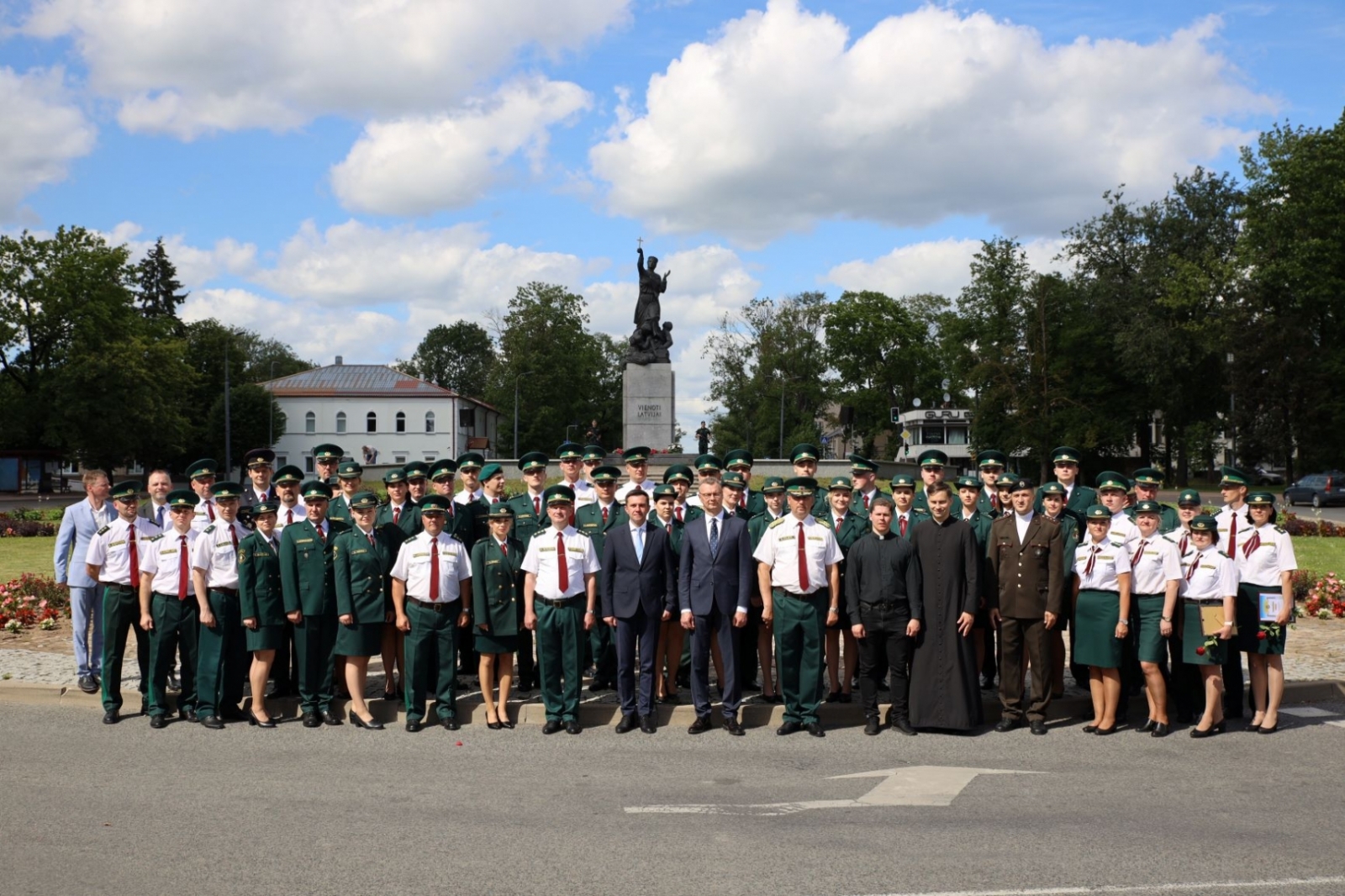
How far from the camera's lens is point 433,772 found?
7762 millimetres

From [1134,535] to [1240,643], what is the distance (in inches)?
45.4

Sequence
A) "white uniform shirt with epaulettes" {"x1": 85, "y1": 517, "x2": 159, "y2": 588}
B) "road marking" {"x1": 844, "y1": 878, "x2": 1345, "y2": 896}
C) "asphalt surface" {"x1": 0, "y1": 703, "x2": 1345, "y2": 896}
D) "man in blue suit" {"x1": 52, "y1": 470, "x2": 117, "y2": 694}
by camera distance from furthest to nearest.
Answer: "man in blue suit" {"x1": 52, "y1": 470, "x2": 117, "y2": 694}, "white uniform shirt with epaulettes" {"x1": 85, "y1": 517, "x2": 159, "y2": 588}, "asphalt surface" {"x1": 0, "y1": 703, "x2": 1345, "y2": 896}, "road marking" {"x1": 844, "y1": 878, "x2": 1345, "y2": 896}

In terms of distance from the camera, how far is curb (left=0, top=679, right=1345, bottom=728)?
372 inches

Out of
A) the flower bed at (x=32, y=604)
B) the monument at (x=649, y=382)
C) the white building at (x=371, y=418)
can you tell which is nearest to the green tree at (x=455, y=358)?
the white building at (x=371, y=418)

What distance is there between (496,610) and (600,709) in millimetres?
1148

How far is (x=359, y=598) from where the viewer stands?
936cm

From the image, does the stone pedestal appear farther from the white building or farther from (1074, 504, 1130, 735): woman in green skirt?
the white building

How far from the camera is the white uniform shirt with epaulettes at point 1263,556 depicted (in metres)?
9.23

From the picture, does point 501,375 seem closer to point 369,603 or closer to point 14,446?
point 14,446

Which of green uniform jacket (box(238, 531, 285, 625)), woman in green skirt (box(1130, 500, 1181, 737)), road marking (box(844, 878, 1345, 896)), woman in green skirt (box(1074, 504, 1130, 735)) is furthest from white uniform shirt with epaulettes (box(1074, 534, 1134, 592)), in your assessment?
green uniform jacket (box(238, 531, 285, 625))

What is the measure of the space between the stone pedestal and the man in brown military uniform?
28.9 meters

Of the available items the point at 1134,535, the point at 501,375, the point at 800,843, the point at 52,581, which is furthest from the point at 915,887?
the point at 501,375

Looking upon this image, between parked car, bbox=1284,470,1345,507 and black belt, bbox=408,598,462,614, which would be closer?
black belt, bbox=408,598,462,614

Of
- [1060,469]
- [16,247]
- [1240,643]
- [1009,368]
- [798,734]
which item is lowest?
[798,734]
